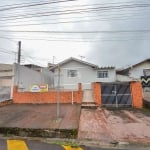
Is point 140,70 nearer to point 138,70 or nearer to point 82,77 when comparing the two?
point 138,70

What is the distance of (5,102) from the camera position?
24.1 meters

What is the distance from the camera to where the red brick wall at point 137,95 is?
23.5 metres

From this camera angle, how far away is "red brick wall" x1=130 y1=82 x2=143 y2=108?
77.1 feet

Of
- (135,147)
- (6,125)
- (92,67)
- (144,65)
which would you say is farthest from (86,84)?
(135,147)

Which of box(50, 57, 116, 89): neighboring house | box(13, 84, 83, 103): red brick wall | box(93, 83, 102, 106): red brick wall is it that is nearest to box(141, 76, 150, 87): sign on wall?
box(50, 57, 116, 89): neighboring house

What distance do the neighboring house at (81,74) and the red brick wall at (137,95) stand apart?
36.1 feet

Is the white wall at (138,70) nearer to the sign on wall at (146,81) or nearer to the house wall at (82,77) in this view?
the sign on wall at (146,81)

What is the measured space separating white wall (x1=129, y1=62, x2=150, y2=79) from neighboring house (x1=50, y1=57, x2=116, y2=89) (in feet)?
10.2

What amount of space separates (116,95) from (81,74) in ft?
A: 39.6

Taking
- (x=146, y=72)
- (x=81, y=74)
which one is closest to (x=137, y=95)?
(x=81, y=74)

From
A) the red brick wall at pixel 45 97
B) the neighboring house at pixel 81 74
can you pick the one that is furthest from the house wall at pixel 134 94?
the neighboring house at pixel 81 74

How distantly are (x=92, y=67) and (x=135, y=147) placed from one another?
83.6ft

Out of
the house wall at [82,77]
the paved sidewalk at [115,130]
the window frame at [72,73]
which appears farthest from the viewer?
the window frame at [72,73]

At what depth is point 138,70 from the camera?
120 feet
